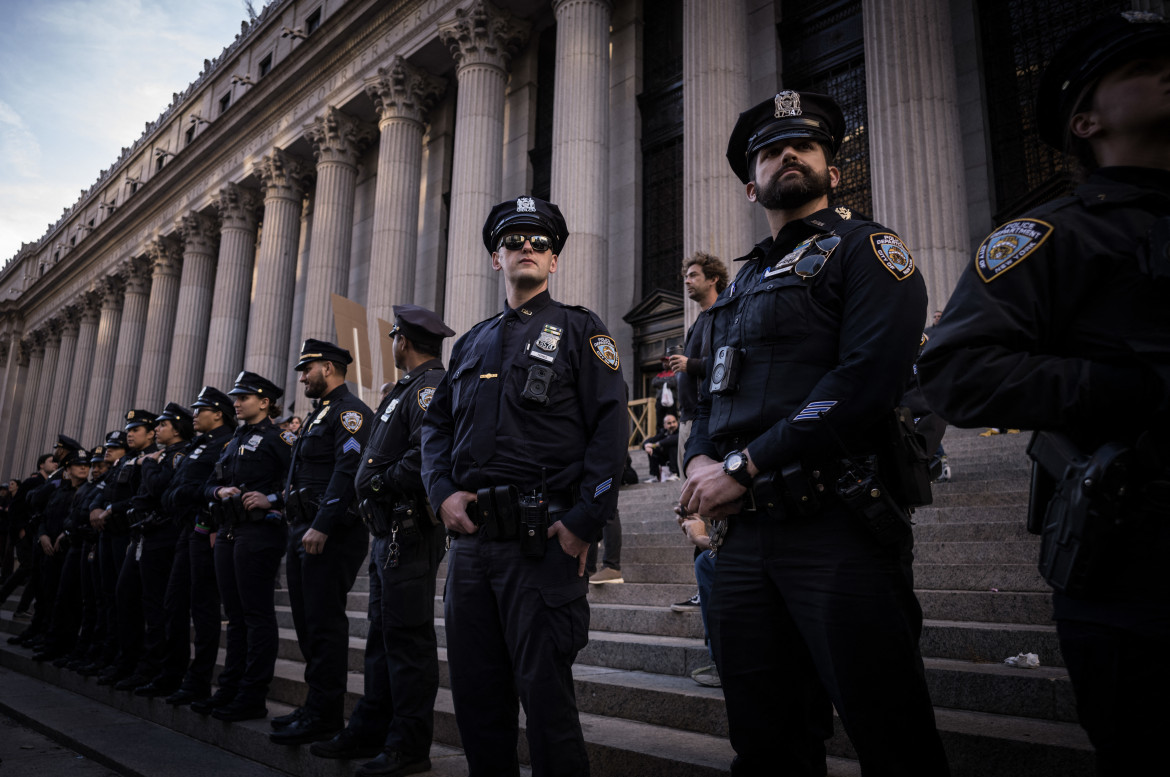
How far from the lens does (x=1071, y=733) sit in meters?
Answer: 2.71

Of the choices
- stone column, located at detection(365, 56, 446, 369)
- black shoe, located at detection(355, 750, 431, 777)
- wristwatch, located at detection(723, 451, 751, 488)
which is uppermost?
stone column, located at detection(365, 56, 446, 369)

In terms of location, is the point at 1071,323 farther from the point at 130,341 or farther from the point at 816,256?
the point at 130,341

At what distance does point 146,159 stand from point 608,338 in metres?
38.7

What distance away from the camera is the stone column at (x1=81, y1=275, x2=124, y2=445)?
1257 inches

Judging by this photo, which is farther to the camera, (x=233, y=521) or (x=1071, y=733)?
(x=233, y=521)

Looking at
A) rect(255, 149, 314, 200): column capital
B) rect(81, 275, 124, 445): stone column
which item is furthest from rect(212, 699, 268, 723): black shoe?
rect(81, 275, 124, 445): stone column

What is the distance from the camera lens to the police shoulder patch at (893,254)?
Result: 2.17 metres

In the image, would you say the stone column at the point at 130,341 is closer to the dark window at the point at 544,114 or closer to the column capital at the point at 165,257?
the column capital at the point at 165,257

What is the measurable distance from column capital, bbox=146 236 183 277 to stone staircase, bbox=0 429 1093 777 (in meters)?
26.8

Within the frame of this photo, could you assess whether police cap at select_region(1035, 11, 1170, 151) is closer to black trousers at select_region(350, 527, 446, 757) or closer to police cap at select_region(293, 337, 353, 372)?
black trousers at select_region(350, 527, 446, 757)

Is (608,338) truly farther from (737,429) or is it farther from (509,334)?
(737,429)

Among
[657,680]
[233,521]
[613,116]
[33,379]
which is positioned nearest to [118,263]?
[33,379]

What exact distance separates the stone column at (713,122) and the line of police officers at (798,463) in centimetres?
879

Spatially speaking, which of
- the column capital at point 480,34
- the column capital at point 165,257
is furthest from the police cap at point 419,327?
the column capital at point 165,257
